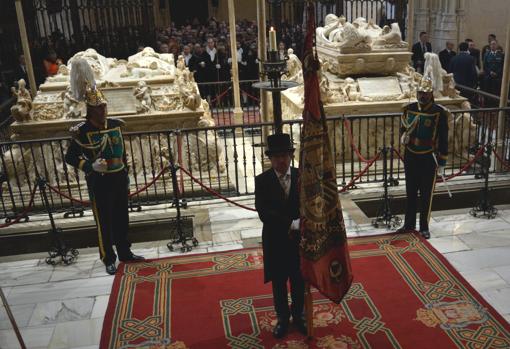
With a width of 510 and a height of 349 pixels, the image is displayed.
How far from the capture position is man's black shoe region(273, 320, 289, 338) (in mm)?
4402

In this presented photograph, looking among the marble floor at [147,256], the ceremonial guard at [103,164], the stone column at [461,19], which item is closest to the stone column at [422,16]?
the stone column at [461,19]

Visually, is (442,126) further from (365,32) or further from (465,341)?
(365,32)

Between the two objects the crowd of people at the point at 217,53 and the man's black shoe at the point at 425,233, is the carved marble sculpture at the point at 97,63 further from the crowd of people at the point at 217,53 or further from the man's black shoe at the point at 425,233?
the man's black shoe at the point at 425,233

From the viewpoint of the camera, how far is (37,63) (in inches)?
505

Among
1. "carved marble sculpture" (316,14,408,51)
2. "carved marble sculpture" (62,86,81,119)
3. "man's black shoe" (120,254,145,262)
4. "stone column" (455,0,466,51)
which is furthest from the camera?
"stone column" (455,0,466,51)

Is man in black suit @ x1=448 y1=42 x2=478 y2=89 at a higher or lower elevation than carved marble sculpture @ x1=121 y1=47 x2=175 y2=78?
lower

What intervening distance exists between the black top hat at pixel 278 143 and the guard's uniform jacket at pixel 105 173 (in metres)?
2.01

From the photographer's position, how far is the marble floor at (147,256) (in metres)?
4.78

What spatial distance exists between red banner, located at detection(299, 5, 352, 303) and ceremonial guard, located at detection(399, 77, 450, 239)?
7.00 feet

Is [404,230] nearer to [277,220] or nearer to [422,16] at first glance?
[277,220]

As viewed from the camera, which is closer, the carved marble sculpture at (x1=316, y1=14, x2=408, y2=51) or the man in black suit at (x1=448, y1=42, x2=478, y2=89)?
the carved marble sculpture at (x1=316, y1=14, x2=408, y2=51)

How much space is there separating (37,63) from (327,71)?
7.16 metres

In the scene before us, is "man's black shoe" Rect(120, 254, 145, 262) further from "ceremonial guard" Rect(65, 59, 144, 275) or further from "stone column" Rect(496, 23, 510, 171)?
"stone column" Rect(496, 23, 510, 171)

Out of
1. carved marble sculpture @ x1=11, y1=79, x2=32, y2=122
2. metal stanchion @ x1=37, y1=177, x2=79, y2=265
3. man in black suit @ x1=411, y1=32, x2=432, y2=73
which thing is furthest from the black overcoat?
man in black suit @ x1=411, y1=32, x2=432, y2=73
